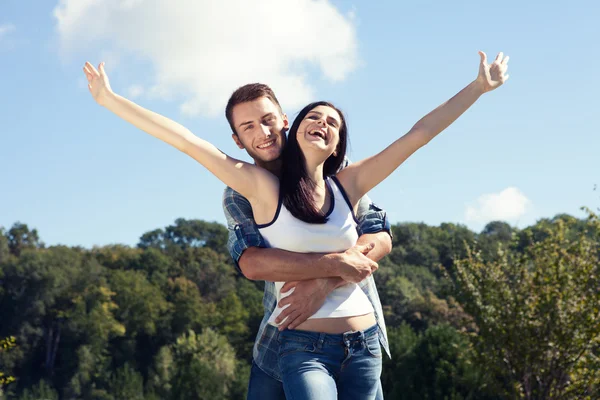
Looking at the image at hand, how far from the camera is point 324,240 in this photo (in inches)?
116

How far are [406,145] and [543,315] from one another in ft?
37.5

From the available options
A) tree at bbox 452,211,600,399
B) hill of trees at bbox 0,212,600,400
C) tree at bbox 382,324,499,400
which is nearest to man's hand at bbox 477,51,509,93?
tree at bbox 452,211,600,399

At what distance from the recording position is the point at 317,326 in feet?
9.41

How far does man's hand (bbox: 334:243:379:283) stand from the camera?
9.53 feet

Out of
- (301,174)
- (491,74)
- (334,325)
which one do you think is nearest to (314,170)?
(301,174)

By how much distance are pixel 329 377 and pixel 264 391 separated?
1.41 feet

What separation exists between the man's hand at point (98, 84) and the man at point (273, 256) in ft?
1.73

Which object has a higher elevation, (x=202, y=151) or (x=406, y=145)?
(x=406, y=145)

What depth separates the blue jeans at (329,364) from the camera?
2.73 m

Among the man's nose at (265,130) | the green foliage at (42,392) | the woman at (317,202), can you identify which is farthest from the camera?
the green foliage at (42,392)

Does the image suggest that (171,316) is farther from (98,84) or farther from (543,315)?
(98,84)

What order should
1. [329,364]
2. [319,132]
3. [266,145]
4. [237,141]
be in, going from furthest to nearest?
[237,141] → [266,145] → [319,132] → [329,364]

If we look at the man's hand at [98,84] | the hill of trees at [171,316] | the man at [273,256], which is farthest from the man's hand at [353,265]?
the hill of trees at [171,316]

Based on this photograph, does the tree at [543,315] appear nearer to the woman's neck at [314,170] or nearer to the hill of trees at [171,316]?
the hill of trees at [171,316]
